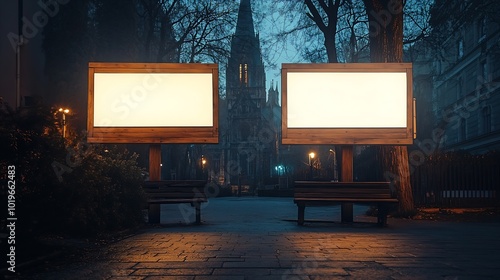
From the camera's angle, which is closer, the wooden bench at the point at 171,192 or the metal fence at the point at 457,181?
the wooden bench at the point at 171,192

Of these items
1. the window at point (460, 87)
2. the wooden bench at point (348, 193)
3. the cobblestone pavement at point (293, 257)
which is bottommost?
the cobblestone pavement at point (293, 257)

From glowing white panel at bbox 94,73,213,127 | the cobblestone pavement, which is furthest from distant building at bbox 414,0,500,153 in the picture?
the cobblestone pavement

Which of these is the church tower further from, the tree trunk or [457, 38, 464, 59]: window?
the tree trunk

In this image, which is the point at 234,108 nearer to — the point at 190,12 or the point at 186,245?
the point at 190,12

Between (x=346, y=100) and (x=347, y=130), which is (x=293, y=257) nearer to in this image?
(x=347, y=130)

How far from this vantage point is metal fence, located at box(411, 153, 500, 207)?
20109 millimetres

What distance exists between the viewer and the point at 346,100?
14.2 m

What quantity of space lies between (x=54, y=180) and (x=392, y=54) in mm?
10723

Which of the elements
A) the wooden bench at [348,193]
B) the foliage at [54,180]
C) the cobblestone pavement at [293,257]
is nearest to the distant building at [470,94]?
the wooden bench at [348,193]

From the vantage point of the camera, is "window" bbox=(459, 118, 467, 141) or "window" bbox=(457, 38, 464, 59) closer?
"window" bbox=(459, 118, 467, 141)

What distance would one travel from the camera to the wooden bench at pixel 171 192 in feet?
45.3
